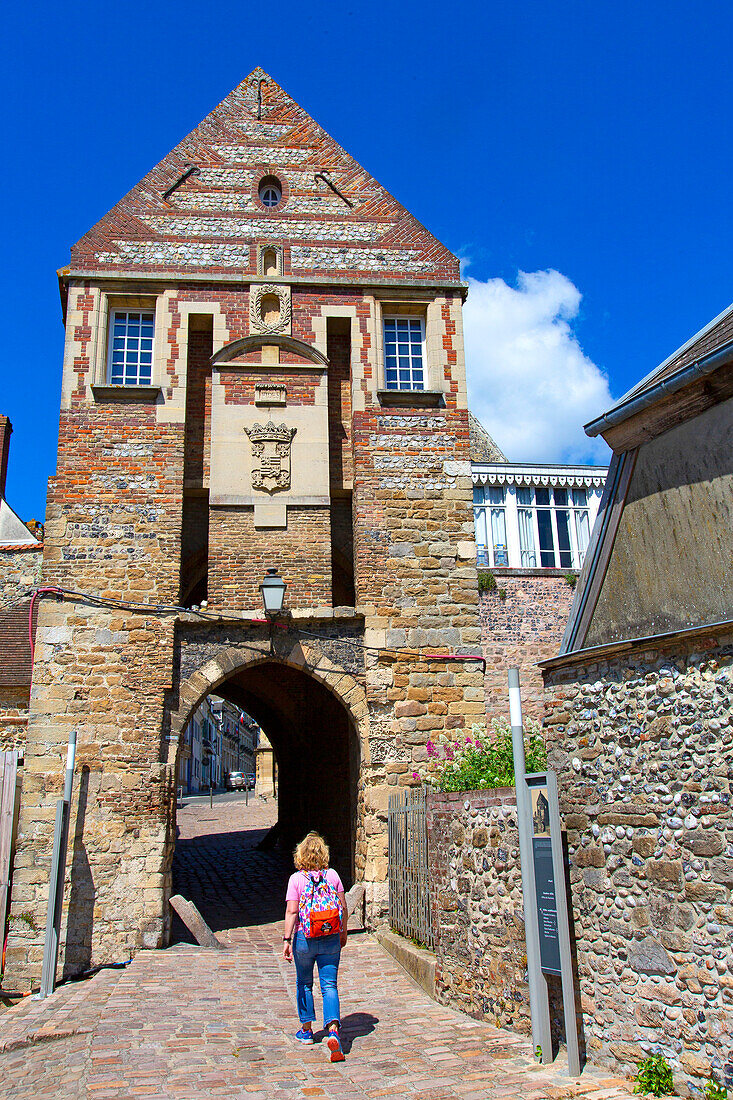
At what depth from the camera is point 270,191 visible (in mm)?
12422

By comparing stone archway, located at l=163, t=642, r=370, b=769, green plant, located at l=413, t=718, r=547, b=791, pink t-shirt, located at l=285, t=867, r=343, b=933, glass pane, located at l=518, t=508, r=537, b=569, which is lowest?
pink t-shirt, located at l=285, t=867, r=343, b=933

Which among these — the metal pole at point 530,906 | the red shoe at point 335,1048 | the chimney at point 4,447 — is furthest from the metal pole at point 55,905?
the chimney at point 4,447

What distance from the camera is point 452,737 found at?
33.9 feet

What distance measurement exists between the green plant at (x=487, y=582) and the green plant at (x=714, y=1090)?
59.1ft

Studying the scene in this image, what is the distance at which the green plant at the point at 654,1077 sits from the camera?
4473 millimetres

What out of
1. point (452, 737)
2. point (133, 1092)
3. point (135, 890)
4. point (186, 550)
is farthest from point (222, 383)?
point (133, 1092)

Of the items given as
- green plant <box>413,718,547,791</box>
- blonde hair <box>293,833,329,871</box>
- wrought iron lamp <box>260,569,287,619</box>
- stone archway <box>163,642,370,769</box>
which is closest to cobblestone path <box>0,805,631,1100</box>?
blonde hair <box>293,833,329,871</box>

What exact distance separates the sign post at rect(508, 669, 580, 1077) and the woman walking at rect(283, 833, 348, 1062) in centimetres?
120

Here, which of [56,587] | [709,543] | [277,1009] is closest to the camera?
[709,543]

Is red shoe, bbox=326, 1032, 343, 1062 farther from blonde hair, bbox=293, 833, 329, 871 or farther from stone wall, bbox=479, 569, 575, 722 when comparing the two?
stone wall, bbox=479, 569, 575, 722

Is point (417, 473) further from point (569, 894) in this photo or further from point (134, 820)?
point (569, 894)

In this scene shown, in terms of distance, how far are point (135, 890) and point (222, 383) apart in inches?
248

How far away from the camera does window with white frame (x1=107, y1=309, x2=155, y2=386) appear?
1153cm

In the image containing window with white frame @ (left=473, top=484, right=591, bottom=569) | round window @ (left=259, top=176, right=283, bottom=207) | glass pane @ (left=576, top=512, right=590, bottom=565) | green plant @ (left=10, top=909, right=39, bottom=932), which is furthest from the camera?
glass pane @ (left=576, top=512, right=590, bottom=565)
